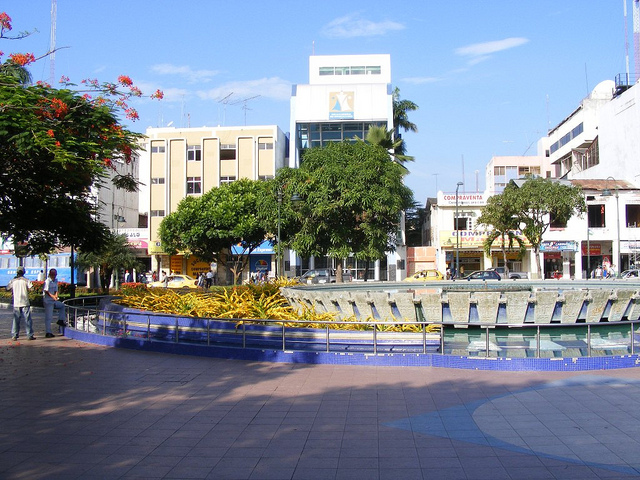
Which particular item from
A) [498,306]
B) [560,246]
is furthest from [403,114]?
[498,306]

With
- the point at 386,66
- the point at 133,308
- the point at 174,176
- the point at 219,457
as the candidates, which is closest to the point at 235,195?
the point at 174,176

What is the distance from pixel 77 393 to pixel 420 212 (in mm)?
54739

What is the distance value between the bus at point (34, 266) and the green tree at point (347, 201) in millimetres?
17794

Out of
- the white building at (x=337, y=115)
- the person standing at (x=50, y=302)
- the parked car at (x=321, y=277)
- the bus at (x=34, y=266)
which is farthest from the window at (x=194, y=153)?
the person standing at (x=50, y=302)

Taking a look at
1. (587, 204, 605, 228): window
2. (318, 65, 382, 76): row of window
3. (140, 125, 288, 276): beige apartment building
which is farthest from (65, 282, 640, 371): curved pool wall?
(318, 65, 382, 76): row of window

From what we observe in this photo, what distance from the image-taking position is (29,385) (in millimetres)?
8383

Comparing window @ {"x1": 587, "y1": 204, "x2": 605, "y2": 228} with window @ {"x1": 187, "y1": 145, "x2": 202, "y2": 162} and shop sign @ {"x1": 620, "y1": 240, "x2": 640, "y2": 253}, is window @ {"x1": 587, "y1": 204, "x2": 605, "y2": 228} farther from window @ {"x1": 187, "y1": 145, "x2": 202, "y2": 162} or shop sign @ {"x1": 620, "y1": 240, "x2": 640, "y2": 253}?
window @ {"x1": 187, "y1": 145, "x2": 202, "y2": 162}

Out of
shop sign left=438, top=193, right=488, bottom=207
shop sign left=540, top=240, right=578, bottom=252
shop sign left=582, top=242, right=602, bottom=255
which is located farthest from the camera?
shop sign left=438, top=193, right=488, bottom=207

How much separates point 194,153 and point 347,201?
23605mm

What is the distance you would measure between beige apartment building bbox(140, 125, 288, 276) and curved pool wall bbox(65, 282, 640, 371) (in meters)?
36.8

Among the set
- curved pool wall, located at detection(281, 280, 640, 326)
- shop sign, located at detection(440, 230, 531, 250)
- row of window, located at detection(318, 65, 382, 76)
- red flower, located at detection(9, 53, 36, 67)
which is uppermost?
row of window, located at detection(318, 65, 382, 76)

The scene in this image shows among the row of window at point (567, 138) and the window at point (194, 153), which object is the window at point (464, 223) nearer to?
the row of window at point (567, 138)

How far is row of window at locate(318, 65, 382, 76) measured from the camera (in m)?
60.2

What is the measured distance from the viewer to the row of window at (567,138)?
54.8 metres
